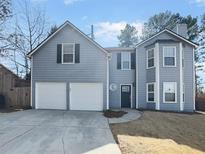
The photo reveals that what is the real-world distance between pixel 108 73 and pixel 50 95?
4.95 m

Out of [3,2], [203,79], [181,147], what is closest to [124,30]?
[203,79]

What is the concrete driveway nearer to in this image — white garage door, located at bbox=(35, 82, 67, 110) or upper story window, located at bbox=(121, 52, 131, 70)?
white garage door, located at bbox=(35, 82, 67, 110)

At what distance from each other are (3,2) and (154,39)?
13.2 meters

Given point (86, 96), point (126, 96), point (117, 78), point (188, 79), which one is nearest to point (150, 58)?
point (117, 78)

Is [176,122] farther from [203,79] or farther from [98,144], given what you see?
[203,79]

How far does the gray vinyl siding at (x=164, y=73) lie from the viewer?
23.4 meters

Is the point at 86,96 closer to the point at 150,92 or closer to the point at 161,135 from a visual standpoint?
the point at 150,92

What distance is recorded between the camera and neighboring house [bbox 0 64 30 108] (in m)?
23.5

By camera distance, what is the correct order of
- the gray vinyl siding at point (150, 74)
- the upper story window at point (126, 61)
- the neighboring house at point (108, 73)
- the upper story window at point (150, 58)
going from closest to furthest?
the neighboring house at point (108, 73)
the gray vinyl siding at point (150, 74)
the upper story window at point (150, 58)
the upper story window at point (126, 61)

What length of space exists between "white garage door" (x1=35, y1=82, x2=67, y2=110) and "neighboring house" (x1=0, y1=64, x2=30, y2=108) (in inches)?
67.6

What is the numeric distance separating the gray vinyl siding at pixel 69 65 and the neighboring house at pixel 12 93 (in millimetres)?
1685

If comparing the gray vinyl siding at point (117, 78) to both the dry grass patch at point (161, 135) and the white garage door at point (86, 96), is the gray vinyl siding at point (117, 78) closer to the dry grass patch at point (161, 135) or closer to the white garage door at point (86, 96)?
the white garage door at point (86, 96)

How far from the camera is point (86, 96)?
2183 cm

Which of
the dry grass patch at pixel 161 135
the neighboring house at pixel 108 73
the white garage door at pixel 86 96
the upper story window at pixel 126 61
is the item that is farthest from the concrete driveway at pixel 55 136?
the upper story window at pixel 126 61
